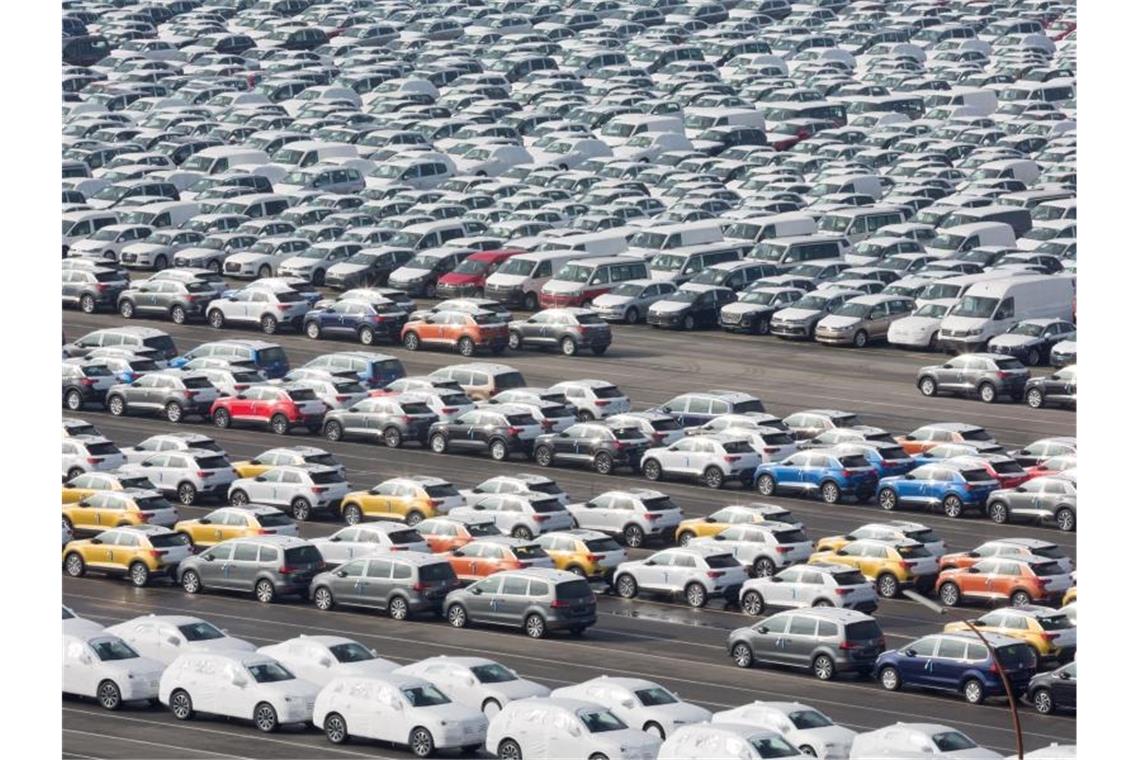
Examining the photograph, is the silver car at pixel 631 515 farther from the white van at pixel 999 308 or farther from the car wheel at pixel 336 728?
the white van at pixel 999 308

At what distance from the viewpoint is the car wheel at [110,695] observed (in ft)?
151

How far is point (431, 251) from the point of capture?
94.1 m

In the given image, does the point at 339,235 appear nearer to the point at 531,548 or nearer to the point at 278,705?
the point at 531,548

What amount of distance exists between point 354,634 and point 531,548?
17.5 ft

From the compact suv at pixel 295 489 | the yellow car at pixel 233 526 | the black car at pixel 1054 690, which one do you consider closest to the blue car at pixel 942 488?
the compact suv at pixel 295 489

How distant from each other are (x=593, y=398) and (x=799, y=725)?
30.5 metres

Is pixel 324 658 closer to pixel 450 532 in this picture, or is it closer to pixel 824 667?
pixel 824 667

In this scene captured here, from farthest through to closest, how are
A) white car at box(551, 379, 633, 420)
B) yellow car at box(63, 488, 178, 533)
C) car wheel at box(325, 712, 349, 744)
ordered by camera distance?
white car at box(551, 379, 633, 420), yellow car at box(63, 488, 178, 533), car wheel at box(325, 712, 349, 744)

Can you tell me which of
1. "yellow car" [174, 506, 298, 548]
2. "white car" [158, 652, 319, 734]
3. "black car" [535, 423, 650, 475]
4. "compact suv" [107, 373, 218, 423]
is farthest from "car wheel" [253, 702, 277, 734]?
"compact suv" [107, 373, 218, 423]

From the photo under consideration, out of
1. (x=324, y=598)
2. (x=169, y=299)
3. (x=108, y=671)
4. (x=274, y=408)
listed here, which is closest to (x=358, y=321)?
(x=169, y=299)

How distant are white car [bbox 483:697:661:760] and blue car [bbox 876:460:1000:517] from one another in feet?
74.9

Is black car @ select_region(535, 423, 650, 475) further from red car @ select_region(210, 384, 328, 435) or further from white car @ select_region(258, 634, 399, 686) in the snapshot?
white car @ select_region(258, 634, 399, 686)

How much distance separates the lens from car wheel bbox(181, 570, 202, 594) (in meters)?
56.0
